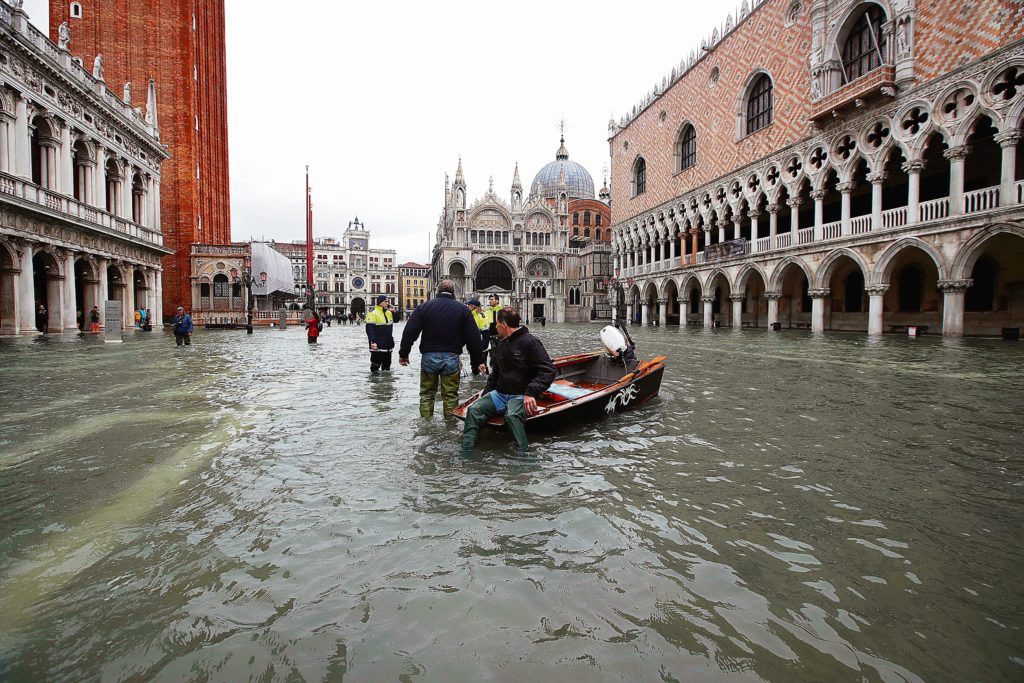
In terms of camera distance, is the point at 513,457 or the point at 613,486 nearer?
the point at 613,486

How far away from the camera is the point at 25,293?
1923 cm

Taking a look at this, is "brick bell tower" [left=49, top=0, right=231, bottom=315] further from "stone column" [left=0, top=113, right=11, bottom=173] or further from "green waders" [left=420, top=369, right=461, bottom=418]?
"green waders" [left=420, top=369, right=461, bottom=418]

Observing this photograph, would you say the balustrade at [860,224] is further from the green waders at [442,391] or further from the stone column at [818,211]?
the green waders at [442,391]

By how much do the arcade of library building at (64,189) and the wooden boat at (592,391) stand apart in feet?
67.6

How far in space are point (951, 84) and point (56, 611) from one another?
25619 millimetres

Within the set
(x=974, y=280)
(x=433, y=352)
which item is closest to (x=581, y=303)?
(x=974, y=280)

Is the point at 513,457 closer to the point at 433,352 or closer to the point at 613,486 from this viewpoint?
the point at 613,486

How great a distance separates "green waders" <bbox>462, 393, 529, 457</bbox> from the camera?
507 cm

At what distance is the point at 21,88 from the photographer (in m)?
19.0

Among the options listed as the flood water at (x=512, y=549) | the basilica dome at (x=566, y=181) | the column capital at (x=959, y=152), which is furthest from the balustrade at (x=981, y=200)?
the basilica dome at (x=566, y=181)

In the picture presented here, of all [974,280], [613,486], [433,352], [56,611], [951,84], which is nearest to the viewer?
[56,611]

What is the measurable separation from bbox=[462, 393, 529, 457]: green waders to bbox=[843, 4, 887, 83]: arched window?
80.1 ft

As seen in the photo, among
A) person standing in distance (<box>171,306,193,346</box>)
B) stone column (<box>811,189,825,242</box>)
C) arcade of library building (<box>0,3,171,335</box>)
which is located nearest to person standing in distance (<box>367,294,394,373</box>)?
person standing in distance (<box>171,306,193,346</box>)

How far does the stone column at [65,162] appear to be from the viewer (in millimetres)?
21734
